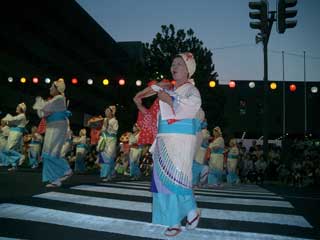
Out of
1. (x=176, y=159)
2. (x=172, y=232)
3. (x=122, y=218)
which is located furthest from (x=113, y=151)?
(x=172, y=232)

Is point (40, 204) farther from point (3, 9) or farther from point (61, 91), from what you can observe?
point (3, 9)

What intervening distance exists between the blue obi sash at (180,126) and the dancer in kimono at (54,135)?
13.9 feet

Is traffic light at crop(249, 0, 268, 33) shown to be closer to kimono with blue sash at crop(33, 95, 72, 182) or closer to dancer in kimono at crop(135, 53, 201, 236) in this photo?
kimono with blue sash at crop(33, 95, 72, 182)

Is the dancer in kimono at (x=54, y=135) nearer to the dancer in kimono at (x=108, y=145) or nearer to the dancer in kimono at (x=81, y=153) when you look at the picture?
the dancer in kimono at (x=108, y=145)

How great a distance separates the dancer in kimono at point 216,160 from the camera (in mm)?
13070

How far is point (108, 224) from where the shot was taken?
15.0 ft

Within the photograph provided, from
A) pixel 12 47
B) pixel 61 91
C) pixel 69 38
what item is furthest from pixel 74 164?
pixel 69 38

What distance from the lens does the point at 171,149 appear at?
433 centimetres

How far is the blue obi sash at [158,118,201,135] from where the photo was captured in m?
4.35

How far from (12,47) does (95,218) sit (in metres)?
31.6

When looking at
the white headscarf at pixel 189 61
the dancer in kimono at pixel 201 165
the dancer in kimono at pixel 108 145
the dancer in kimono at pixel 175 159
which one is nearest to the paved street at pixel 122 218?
the dancer in kimono at pixel 175 159

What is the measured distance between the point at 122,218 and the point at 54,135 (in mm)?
3891

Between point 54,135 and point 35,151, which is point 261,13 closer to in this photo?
point 54,135

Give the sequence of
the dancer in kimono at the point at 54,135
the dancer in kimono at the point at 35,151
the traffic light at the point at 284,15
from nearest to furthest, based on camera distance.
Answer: the dancer in kimono at the point at 54,135, the traffic light at the point at 284,15, the dancer in kimono at the point at 35,151
